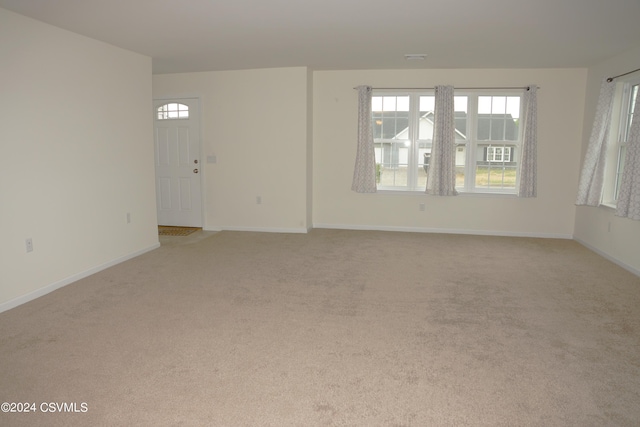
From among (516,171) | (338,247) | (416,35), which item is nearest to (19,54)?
(416,35)

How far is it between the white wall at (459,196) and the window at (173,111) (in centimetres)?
206

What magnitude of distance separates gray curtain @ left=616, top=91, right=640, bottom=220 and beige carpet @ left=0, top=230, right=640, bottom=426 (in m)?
0.70

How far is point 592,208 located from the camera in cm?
592

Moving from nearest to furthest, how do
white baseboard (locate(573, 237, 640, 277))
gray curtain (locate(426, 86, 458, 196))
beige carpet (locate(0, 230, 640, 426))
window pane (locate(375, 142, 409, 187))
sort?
beige carpet (locate(0, 230, 640, 426))
white baseboard (locate(573, 237, 640, 277))
gray curtain (locate(426, 86, 458, 196))
window pane (locate(375, 142, 409, 187))

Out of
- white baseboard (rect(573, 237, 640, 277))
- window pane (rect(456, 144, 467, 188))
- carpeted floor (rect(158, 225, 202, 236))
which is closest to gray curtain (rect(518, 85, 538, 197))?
window pane (rect(456, 144, 467, 188))

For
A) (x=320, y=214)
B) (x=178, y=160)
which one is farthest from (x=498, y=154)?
(x=178, y=160)

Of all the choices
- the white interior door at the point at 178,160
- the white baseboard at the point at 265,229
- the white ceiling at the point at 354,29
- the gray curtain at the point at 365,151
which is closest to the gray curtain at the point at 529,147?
the white ceiling at the point at 354,29

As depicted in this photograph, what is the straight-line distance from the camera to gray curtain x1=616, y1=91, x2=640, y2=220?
457 centimetres

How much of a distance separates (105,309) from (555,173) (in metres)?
6.14

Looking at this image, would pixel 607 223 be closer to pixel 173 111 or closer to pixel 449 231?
pixel 449 231

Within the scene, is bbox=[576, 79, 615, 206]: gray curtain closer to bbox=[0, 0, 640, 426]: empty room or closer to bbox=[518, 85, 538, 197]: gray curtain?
bbox=[0, 0, 640, 426]: empty room

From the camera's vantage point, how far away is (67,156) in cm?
429

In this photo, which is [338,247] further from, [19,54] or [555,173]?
[19,54]

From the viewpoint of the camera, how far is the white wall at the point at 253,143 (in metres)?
6.59
